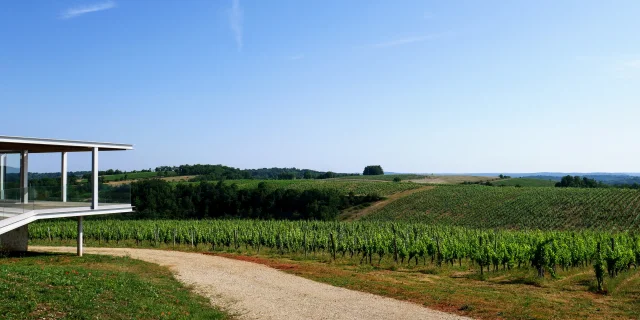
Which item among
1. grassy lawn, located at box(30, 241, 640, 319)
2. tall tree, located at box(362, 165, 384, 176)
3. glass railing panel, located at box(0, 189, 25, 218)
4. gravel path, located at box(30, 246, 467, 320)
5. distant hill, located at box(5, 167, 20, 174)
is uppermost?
tall tree, located at box(362, 165, 384, 176)

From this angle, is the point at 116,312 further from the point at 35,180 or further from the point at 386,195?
the point at 386,195

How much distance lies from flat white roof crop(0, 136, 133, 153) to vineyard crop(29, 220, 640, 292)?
16575 mm

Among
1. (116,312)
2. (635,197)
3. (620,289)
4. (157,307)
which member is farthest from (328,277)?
(635,197)

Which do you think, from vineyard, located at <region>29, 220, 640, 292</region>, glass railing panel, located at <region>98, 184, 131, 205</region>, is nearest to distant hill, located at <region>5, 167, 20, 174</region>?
glass railing panel, located at <region>98, 184, 131, 205</region>

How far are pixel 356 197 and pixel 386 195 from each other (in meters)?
6.22

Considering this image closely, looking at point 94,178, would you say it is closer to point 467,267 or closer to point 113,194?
point 113,194

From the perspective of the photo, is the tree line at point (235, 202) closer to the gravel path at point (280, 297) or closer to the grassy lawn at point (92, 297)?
the gravel path at point (280, 297)

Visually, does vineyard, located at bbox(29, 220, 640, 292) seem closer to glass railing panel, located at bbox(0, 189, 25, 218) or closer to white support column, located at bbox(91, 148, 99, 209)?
white support column, located at bbox(91, 148, 99, 209)

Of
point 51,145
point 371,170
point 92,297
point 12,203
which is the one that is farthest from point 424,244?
point 371,170

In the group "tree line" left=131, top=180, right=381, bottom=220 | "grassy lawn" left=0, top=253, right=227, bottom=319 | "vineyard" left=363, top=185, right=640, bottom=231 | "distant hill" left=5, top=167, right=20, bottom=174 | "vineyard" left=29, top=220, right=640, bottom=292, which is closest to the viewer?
"grassy lawn" left=0, top=253, right=227, bottom=319

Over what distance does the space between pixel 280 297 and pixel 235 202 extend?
72141 mm

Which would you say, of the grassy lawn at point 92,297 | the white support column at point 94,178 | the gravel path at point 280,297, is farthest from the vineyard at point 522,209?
the grassy lawn at point 92,297

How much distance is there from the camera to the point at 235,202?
89562mm

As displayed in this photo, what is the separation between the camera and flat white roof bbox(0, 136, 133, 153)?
22.6 metres
